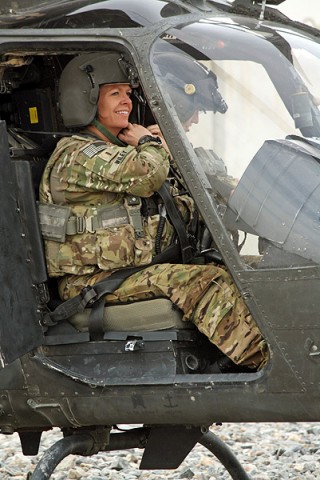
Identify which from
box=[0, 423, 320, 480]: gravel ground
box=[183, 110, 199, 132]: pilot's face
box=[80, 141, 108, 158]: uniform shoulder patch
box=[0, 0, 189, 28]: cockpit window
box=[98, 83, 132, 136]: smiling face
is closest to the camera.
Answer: box=[183, 110, 199, 132]: pilot's face

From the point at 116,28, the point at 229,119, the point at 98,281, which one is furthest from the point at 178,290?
the point at 116,28

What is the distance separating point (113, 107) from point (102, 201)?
481mm

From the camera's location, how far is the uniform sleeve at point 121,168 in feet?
15.8

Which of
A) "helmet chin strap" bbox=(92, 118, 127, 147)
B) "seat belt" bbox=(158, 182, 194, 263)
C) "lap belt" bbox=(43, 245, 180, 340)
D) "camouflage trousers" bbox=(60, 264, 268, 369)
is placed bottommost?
"lap belt" bbox=(43, 245, 180, 340)

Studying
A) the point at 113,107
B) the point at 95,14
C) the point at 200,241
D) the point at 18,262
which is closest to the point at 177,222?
A: the point at 200,241

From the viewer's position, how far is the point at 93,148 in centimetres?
495

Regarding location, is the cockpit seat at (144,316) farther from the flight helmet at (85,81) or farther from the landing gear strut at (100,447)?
the flight helmet at (85,81)

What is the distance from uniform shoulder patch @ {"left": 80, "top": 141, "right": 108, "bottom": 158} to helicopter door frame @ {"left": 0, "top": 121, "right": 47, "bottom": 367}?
247 millimetres

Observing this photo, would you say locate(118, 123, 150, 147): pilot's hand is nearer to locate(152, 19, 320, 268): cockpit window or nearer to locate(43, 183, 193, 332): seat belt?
locate(43, 183, 193, 332): seat belt

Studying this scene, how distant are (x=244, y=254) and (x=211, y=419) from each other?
26.1 inches

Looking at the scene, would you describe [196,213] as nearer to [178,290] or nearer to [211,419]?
[178,290]

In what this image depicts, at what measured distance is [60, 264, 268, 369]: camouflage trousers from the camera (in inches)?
183

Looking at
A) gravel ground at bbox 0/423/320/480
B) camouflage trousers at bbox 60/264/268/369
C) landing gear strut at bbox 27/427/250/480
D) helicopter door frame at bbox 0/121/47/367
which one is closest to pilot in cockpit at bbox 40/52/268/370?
camouflage trousers at bbox 60/264/268/369

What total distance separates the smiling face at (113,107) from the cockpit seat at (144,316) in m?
0.85
